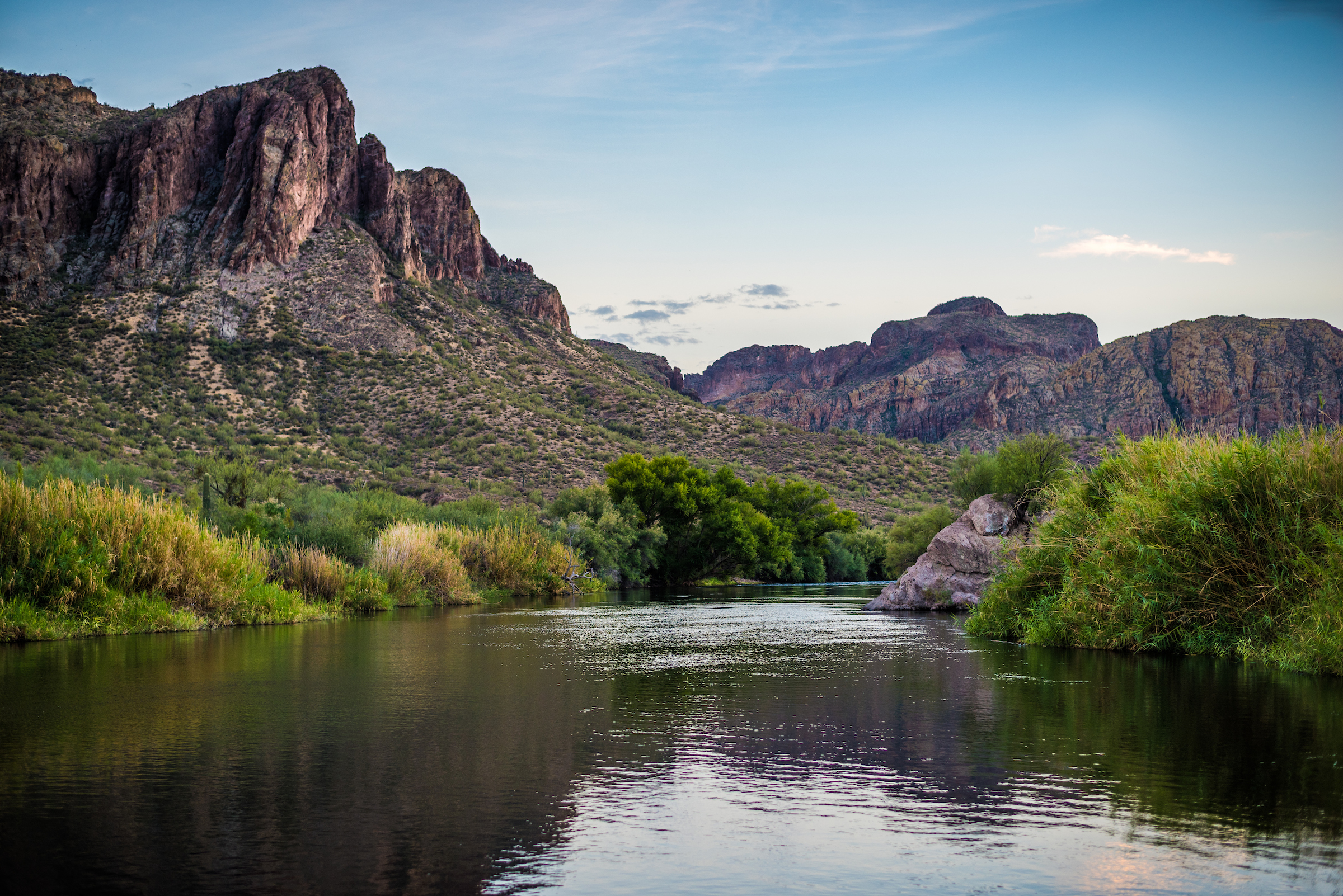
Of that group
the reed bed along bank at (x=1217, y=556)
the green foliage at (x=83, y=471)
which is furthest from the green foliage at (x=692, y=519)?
the reed bed along bank at (x=1217, y=556)

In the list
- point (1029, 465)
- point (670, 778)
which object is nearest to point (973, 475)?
point (1029, 465)

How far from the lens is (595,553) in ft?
151

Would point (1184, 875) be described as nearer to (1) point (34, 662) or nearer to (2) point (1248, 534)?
(2) point (1248, 534)

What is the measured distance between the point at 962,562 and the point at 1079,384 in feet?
257

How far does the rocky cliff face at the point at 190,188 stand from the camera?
239 ft

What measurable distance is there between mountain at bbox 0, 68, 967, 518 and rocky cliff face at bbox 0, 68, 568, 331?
197 mm

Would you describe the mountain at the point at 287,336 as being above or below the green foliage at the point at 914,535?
above

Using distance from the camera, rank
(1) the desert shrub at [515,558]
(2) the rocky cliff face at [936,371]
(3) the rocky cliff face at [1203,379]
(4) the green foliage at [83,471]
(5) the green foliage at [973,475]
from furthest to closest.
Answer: (2) the rocky cliff face at [936,371], (3) the rocky cliff face at [1203,379], (1) the desert shrub at [515,558], (5) the green foliage at [973,475], (4) the green foliage at [83,471]

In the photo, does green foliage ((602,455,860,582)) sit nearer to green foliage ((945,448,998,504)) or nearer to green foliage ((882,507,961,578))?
green foliage ((882,507,961,578))

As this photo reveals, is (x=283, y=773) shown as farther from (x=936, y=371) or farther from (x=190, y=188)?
(x=936, y=371)

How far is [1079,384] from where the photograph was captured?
316 feet

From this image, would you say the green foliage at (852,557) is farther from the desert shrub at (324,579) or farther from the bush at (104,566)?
the bush at (104,566)

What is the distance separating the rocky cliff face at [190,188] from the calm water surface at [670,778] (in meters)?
67.0

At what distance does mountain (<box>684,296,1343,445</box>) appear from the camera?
7825 centimetres
